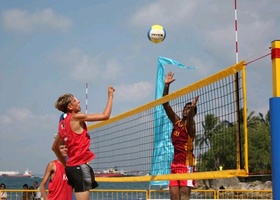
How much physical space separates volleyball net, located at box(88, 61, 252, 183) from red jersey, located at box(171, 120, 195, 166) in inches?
3.7

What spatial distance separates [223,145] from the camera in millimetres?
7320

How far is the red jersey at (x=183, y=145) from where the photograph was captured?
26.1 feet

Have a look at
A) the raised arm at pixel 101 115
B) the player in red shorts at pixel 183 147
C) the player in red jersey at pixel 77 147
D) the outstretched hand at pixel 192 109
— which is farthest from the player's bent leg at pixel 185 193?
the raised arm at pixel 101 115

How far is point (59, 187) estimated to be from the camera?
7.98 metres

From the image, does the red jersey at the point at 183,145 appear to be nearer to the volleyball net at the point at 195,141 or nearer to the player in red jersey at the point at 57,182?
the volleyball net at the point at 195,141

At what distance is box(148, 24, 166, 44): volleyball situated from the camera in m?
13.1

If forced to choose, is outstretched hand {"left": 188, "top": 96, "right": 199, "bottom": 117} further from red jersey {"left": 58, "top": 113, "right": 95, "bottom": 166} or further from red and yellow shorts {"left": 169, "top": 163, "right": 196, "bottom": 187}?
red jersey {"left": 58, "top": 113, "right": 95, "bottom": 166}

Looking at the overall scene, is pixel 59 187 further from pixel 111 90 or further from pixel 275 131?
pixel 275 131

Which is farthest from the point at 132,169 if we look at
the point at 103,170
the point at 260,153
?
the point at 260,153

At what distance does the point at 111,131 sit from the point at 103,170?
3.35 feet

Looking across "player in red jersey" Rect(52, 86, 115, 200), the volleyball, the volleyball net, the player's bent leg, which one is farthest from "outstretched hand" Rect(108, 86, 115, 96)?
the volleyball

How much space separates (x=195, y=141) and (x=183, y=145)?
258mm

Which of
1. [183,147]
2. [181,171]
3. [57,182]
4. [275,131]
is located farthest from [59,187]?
[275,131]

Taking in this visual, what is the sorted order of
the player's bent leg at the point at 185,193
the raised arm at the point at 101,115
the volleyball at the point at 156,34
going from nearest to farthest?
the raised arm at the point at 101,115, the player's bent leg at the point at 185,193, the volleyball at the point at 156,34
